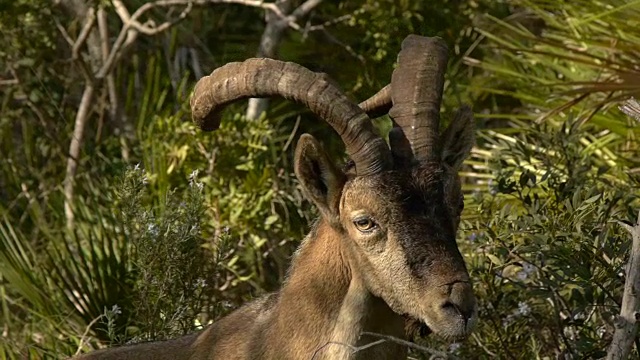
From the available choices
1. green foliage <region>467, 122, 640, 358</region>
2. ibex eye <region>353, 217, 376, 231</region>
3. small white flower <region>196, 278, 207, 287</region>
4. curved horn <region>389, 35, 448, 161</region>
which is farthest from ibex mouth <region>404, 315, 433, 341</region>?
small white flower <region>196, 278, 207, 287</region>

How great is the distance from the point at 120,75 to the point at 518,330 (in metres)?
6.14

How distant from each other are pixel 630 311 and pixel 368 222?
Answer: 1084 mm

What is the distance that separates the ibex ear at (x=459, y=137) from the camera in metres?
5.90

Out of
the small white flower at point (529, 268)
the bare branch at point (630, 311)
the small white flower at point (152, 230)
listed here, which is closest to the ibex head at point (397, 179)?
the bare branch at point (630, 311)

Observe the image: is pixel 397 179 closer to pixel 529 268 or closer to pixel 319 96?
pixel 319 96

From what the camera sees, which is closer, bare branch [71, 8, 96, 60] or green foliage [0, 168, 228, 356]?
green foliage [0, 168, 228, 356]

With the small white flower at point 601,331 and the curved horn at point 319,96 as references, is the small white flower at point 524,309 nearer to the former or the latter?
the small white flower at point 601,331

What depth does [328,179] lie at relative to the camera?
568 cm

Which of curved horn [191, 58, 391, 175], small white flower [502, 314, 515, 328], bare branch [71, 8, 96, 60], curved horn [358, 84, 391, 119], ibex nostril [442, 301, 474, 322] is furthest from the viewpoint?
bare branch [71, 8, 96, 60]

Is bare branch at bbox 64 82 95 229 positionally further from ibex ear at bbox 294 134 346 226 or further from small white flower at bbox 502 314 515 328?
ibex ear at bbox 294 134 346 226

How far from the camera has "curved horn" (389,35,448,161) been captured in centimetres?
559

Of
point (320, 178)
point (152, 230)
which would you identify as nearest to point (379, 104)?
point (320, 178)

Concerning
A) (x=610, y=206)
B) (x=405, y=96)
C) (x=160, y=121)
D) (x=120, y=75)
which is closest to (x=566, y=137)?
(x=610, y=206)

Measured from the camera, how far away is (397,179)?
17.8ft
